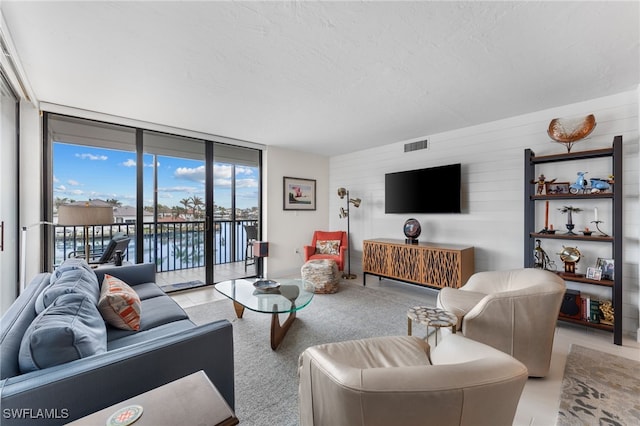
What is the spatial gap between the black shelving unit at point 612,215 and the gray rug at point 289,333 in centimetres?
147

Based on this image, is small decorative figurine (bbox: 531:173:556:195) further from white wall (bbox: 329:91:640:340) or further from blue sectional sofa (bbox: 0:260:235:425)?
blue sectional sofa (bbox: 0:260:235:425)

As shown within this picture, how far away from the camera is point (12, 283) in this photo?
106 inches

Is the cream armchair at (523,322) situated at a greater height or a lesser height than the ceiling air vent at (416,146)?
lesser

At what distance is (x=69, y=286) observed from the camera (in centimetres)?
164

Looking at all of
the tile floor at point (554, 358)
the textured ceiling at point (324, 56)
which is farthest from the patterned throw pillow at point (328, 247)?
the textured ceiling at point (324, 56)

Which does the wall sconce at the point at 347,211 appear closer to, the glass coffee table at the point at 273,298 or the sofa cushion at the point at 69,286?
the glass coffee table at the point at 273,298

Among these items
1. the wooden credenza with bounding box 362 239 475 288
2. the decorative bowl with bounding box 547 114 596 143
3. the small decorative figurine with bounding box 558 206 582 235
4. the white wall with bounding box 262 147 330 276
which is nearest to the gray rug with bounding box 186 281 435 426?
the wooden credenza with bounding box 362 239 475 288

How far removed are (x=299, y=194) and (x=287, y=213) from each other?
46cm

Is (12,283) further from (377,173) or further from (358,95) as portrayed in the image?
(377,173)

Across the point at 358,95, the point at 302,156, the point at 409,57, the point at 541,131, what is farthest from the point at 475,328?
the point at 302,156

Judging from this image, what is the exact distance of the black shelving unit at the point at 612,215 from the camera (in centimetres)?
245

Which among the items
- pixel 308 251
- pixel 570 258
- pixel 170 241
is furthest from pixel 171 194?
pixel 570 258

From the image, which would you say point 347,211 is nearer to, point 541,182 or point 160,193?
point 541,182

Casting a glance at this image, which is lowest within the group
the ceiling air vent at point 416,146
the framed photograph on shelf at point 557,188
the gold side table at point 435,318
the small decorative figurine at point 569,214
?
the gold side table at point 435,318
